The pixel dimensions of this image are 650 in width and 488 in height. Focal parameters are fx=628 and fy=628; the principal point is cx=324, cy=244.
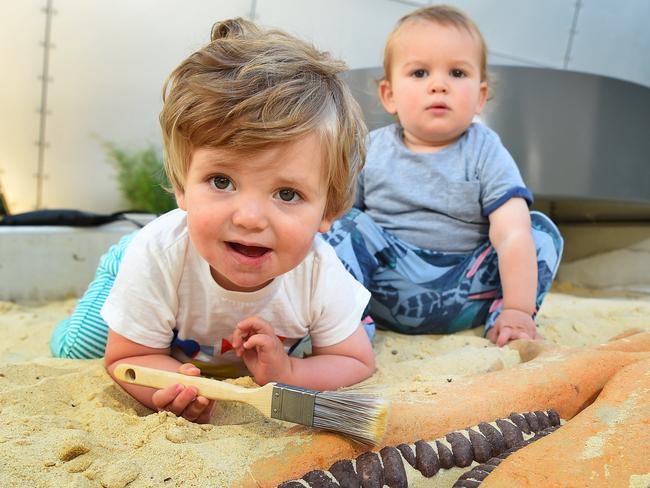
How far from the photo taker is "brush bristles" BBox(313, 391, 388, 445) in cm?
72

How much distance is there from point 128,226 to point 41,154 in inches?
44.3

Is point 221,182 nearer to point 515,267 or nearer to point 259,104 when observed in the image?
point 259,104

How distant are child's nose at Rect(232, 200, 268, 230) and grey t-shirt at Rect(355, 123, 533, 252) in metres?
0.85

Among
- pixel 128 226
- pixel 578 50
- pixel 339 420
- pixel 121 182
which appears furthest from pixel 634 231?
pixel 339 420

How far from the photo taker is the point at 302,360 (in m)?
1.08

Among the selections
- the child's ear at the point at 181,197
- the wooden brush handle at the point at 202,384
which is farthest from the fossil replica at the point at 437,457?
the child's ear at the point at 181,197

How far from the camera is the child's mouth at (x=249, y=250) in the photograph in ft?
3.08

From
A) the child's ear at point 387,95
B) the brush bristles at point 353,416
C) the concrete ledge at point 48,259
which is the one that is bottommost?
the concrete ledge at point 48,259

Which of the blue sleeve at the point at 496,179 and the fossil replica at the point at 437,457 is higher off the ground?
the blue sleeve at the point at 496,179

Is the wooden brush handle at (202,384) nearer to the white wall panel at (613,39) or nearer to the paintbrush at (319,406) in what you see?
the paintbrush at (319,406)

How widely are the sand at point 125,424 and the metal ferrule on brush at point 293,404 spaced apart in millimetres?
26

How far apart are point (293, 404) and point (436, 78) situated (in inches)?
43.8

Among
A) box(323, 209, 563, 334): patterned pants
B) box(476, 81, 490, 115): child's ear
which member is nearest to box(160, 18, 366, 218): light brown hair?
box(323, 209, 563, 334): patterned pants

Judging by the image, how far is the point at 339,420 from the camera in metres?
0.73
